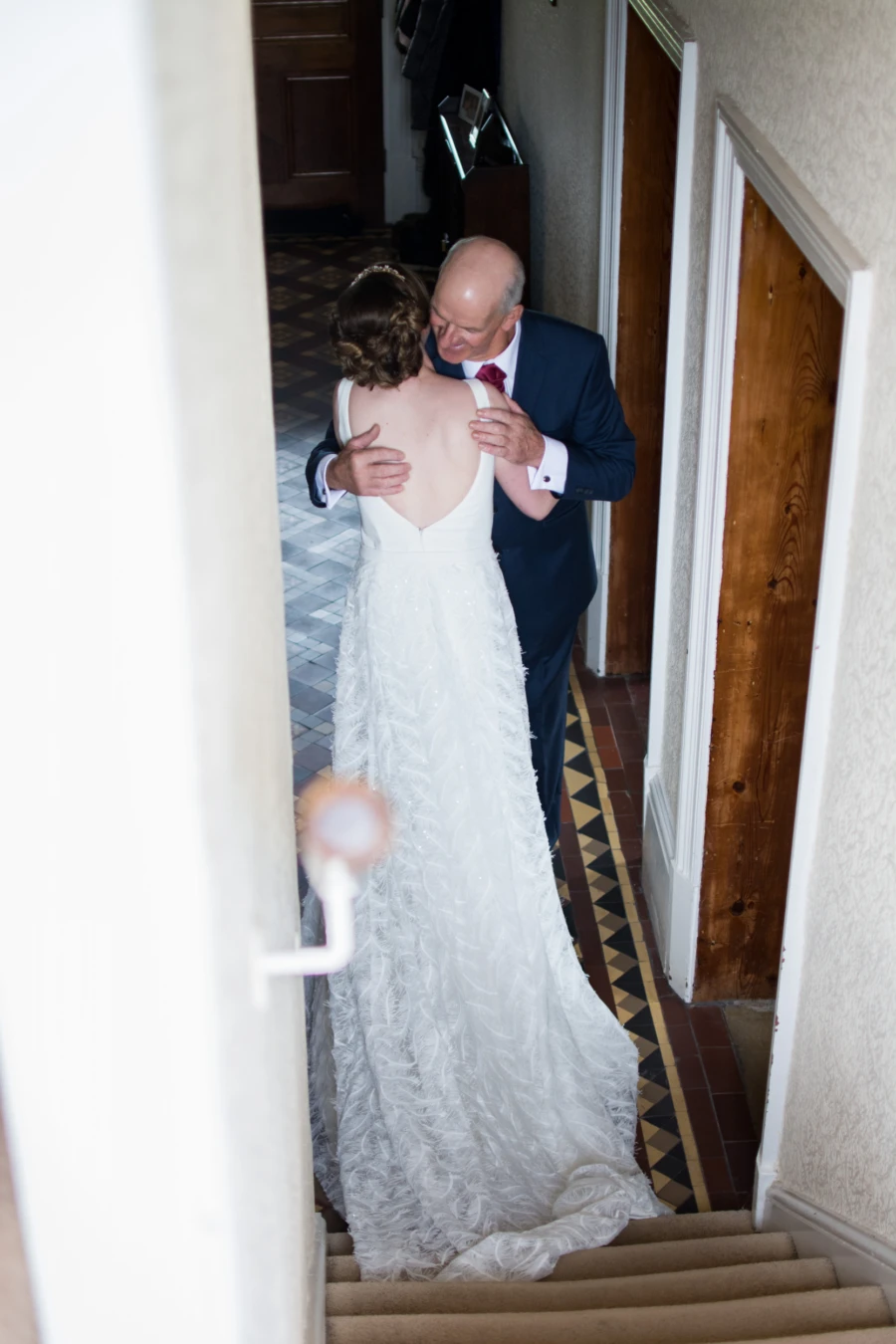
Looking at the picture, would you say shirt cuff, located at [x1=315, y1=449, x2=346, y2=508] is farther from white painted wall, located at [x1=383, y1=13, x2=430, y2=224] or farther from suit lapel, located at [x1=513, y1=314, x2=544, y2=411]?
white painted wall, located at [x1=383, y1=13, x2=430, y2=224]

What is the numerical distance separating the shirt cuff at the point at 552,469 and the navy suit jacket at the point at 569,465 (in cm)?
5

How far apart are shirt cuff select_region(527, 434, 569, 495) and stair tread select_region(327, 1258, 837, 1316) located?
1677 mm

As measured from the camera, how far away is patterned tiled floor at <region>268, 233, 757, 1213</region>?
339cm

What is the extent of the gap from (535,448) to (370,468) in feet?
1.36

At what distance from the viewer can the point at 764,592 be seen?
3277 mm

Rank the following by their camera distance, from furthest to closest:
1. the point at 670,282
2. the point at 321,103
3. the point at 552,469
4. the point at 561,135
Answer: the point at 321,103 < the point at 561,135 < the point at 670,282 < the point at 552,469

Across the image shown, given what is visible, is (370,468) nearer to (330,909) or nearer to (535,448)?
(535,448)

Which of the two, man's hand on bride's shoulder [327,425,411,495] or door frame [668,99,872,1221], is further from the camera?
man's hand on bride's shoulder [327,425,411,495]

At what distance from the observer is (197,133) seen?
665mm

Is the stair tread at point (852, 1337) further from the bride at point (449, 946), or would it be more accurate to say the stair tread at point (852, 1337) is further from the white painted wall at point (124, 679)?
the white painted wall at point (124, 679)

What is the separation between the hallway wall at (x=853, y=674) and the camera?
204cm

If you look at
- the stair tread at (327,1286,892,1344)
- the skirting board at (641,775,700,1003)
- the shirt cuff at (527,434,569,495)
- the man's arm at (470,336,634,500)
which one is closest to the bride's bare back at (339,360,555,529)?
the man's arm at (470,336,634,500)

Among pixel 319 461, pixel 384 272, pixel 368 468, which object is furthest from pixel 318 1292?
pixel 384 272

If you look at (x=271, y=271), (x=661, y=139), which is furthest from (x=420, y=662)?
(x=271, y=271)
